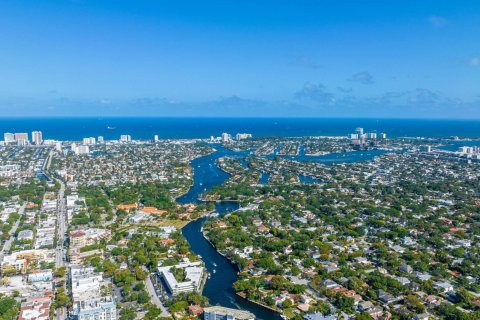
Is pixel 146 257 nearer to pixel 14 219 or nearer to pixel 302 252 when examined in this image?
pixel 302 252

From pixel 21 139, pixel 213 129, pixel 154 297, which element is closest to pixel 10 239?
pixel 154 297

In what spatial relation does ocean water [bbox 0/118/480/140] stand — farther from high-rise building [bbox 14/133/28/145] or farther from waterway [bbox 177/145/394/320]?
waterway [bbox 177/145/394/320]

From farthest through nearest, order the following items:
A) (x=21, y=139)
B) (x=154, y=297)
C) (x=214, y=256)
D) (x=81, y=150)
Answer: (x=21, y=139) < (x=81, y=150) < (x=214, y=256) < (x=154, y=297)

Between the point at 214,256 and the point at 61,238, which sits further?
the point at 61,238

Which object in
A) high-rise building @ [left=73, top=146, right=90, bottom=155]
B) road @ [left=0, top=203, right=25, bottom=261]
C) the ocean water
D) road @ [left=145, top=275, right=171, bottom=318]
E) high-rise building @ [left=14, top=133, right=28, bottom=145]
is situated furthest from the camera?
the ocean water

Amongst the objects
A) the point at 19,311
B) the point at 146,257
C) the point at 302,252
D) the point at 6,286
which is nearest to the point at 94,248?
the point at 146,257

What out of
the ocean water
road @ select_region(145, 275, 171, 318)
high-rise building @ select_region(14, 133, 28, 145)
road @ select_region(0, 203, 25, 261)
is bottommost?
road @ select_region(145, 275, 171, 318)

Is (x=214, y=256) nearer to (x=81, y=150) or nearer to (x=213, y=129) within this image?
(x=81, y=150)

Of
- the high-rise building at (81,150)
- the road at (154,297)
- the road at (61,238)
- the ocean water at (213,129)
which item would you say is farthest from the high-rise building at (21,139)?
the road at (154,297)

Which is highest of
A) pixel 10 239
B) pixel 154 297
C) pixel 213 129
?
pixel 213 129

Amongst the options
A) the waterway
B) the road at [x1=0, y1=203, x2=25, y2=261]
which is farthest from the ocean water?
the road at [x1=0, y1=203, x2=25, y2=261]

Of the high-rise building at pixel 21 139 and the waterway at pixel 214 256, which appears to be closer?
the waterway at pixel 214 256

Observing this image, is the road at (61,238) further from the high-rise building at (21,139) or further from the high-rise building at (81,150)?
the high-rise building at (21,139)
